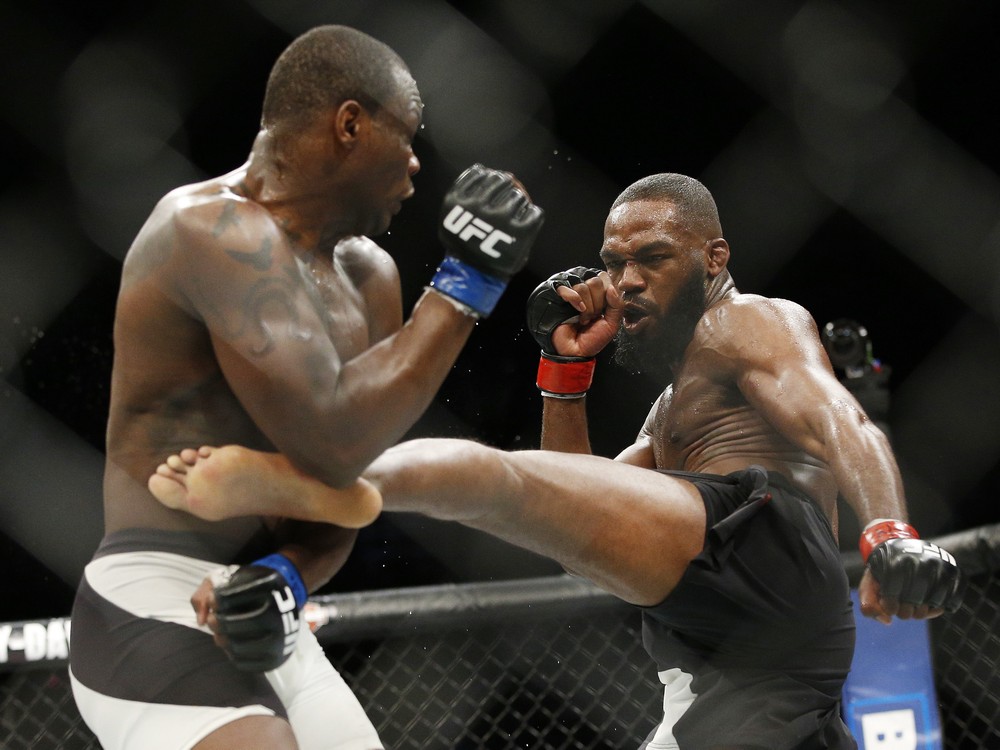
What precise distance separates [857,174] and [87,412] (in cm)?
299

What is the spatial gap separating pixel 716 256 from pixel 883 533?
75cm

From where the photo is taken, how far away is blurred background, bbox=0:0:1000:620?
11.1 ft

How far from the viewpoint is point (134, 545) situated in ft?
4.35

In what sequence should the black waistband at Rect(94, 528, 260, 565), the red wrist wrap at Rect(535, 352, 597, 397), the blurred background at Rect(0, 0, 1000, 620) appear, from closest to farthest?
the black waistband at Rect(94, 528, 260, 565) → the red wrist wrap at Rect(535, 352, 597, 397) → the blurred background at Rect(0, 0, 1000, 620)

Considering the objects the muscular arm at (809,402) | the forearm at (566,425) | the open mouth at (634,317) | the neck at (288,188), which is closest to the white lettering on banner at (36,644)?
the forearm at (566,425)

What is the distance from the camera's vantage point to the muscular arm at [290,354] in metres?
1.22

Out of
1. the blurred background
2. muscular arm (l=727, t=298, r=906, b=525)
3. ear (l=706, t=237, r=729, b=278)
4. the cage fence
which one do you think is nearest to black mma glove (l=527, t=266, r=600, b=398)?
ear (l=706, t=237, r=729, b=278)

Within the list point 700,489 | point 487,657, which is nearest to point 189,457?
point 700,489

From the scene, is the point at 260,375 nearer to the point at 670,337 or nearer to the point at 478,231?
the point at 478,231

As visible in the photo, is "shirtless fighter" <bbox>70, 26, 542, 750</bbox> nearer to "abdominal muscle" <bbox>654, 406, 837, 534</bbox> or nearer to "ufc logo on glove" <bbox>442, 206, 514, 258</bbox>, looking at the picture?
"ufc logo on glove" <bbox>442, 206, 514, 258</bbox>

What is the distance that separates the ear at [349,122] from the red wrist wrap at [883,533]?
3.21 feet

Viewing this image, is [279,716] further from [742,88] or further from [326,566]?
[742,88]

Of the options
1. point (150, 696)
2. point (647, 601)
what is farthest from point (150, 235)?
point (647, 601)

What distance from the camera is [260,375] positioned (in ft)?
4.00
